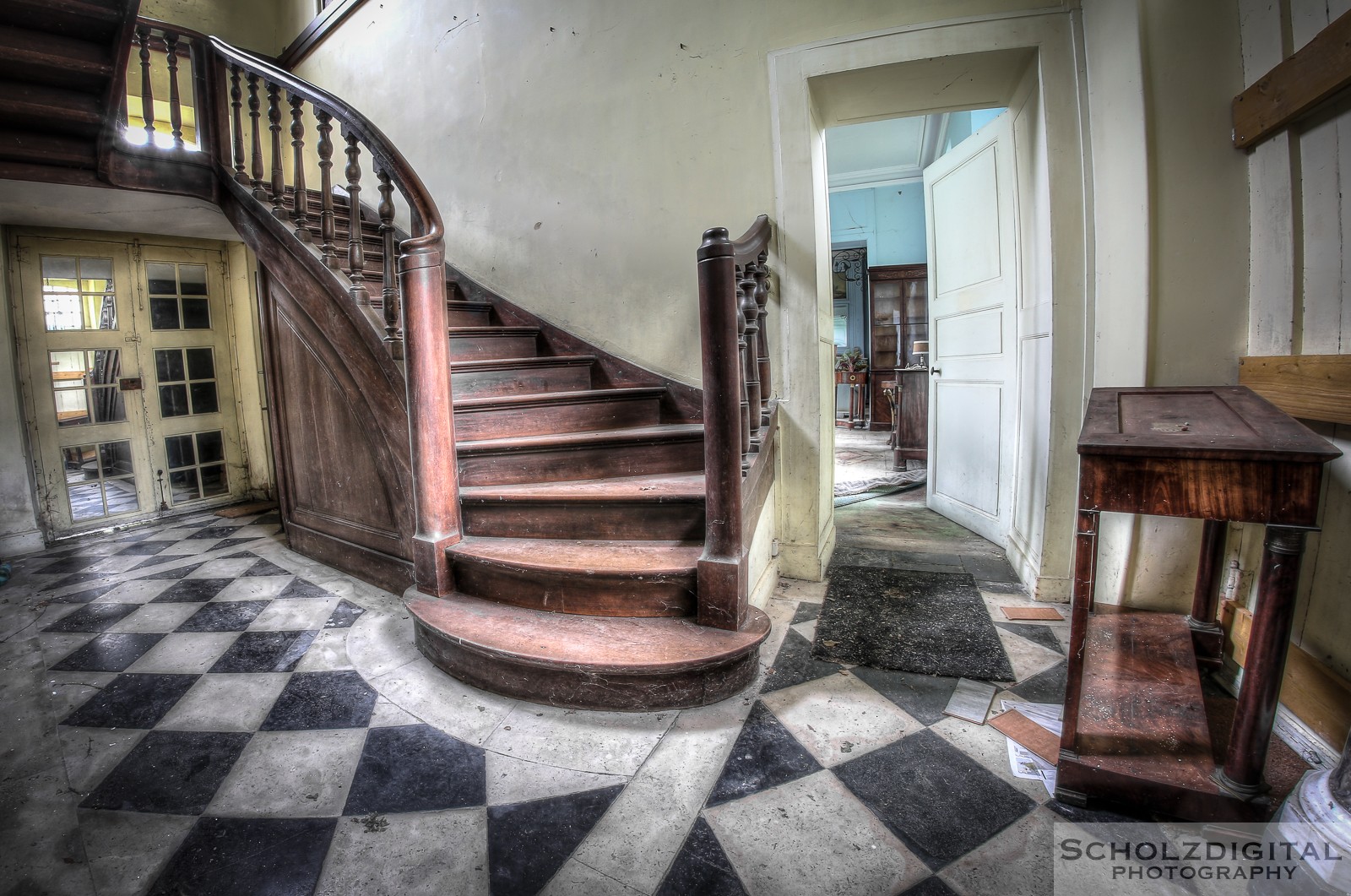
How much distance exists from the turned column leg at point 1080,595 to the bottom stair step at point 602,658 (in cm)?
75

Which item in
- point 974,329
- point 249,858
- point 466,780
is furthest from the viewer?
point 974,329

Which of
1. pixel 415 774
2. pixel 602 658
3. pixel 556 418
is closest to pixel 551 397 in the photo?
pixel 556 418

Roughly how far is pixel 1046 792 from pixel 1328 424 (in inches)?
46.3

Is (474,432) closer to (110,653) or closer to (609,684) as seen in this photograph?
(609,684)

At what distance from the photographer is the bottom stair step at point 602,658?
5.23 feet

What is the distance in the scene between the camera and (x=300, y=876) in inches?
44.1

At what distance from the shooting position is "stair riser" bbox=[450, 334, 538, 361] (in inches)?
115

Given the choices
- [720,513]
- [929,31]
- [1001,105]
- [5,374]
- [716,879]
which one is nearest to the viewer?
[716,879]

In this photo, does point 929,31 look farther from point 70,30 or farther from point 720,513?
point 70,30

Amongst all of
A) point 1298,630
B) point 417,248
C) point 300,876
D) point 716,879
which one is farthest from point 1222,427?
point 417,248

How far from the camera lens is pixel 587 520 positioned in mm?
2102

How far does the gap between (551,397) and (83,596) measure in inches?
93.4

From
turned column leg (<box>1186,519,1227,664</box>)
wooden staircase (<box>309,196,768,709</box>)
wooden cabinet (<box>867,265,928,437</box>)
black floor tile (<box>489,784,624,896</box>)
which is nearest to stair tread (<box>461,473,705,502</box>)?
wooden staircase (<box>309,196,768,709</box>)

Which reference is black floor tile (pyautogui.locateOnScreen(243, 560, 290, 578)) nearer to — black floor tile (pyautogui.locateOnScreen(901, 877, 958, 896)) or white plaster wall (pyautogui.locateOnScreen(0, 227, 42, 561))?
white plaster wall (pyautogui.locateOnScreen(0, 227, 42, 561))
